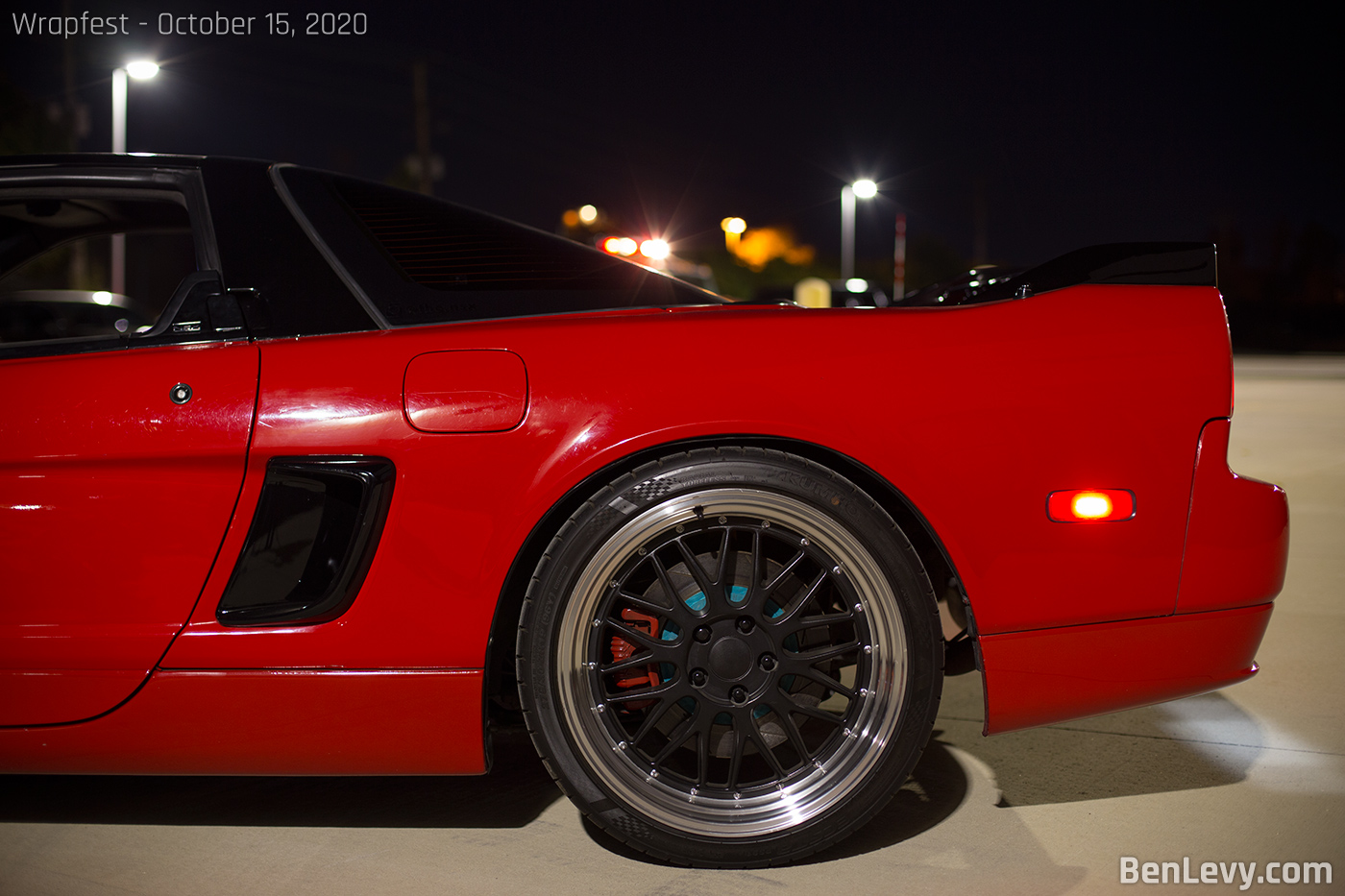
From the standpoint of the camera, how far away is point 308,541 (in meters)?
1.85

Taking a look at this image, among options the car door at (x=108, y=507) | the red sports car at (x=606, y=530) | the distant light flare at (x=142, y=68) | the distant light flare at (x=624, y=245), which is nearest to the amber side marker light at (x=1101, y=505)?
the red sports car at (x=606, y=530)

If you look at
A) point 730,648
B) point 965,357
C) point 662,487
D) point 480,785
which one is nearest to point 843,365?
point 965,357

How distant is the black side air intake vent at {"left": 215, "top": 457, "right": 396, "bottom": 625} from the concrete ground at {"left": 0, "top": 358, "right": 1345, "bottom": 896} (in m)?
0.52

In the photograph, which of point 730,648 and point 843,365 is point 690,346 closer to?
point 843,365

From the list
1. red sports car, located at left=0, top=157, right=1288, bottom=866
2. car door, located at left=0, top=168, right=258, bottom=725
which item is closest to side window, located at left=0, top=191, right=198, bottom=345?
car door, located at left=0, top=168, right=258, bottom=725

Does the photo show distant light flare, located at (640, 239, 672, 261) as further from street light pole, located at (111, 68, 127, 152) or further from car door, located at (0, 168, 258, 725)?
street light pole, located at (111, 68, 127, 152)

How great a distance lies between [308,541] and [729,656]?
784 mm

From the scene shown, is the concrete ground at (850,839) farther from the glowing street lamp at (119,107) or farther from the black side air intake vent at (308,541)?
the glowing street lamp at (119,107)

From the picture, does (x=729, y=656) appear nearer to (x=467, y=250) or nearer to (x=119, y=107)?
(x=467, y=250)

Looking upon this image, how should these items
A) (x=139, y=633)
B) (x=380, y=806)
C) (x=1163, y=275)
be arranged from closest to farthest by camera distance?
1. (x=139, y=633)
2. (x=1163, y=275)
3. (x=380, y=806)

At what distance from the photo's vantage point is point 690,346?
1932mm

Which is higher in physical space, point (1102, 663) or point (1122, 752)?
point (1102, 663)

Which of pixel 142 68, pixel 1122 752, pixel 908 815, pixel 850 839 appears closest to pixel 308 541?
pixel 850 839

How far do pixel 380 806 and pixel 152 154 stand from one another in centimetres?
144
